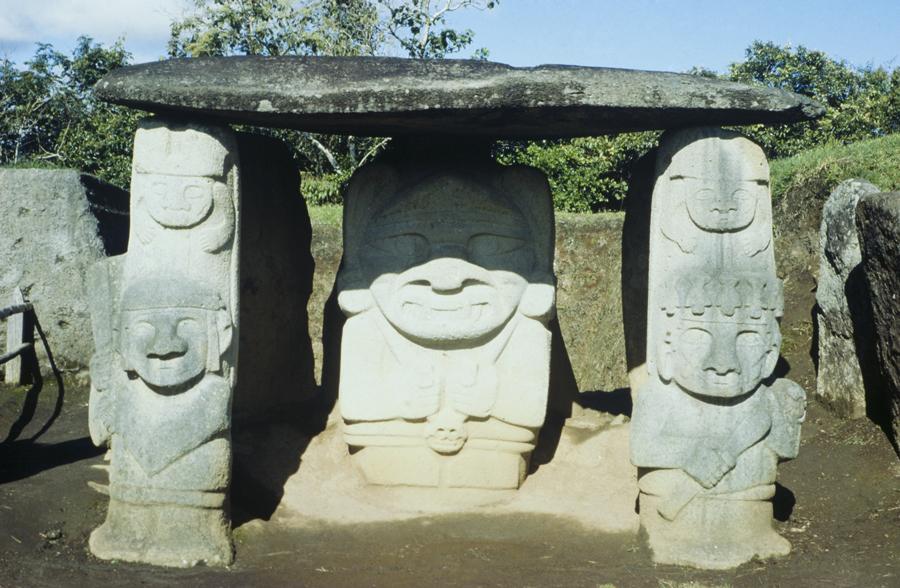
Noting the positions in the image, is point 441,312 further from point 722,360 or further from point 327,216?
point 327,216

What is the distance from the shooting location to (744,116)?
589 centimetres

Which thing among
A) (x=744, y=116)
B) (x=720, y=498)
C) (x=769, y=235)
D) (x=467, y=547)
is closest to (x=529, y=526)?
(x=467, y=547)

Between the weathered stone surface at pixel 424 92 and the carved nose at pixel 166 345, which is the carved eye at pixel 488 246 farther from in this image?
the carved nose at pixel 166 345

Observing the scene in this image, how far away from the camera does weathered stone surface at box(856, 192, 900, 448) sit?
6656mm

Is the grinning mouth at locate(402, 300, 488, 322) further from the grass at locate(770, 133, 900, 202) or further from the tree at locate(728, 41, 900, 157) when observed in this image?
the tree at locate(728, 41, 900, 157)

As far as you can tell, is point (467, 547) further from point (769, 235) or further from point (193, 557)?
point (769, 235)

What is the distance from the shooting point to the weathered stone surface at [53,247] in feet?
31.8

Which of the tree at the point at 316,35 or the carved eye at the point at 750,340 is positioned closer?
the carved eye at the point at 750,340

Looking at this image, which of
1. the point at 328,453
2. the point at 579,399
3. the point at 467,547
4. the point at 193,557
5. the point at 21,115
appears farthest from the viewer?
the point at 21,115

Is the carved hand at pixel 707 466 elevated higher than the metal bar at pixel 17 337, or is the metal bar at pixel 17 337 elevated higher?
the metal bar at pixel 17 337

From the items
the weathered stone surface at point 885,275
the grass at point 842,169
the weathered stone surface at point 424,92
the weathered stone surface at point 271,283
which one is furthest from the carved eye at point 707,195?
the grass at point 842,169

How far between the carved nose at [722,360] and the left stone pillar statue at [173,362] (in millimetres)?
2507

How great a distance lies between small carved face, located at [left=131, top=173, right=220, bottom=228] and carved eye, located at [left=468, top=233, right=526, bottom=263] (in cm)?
189

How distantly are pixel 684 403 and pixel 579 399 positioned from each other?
9.18ft
